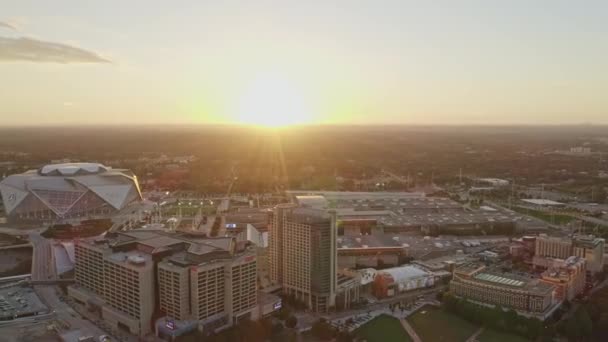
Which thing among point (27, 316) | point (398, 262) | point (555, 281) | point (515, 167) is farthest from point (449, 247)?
point (515, 167)

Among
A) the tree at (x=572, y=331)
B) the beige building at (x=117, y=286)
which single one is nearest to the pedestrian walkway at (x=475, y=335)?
the tree at (x=572, y=331)

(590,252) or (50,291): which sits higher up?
(590,252)

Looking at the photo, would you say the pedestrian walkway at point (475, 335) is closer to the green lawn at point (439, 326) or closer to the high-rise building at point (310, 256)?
the green lawn at point (439, 326)

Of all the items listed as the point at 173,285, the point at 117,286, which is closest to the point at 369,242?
the point at 173,285

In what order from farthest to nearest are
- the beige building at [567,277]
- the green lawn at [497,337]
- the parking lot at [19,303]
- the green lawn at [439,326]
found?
1. the beige building at [567,277]
2. the parking lot at [19,303]
3. the green lawn at [439,326]
4. the green lawn at [497,337]

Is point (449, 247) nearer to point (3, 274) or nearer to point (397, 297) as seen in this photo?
point (397, 297)

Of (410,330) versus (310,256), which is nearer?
(410,330)

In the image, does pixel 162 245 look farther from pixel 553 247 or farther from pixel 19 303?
pixel 553 247
